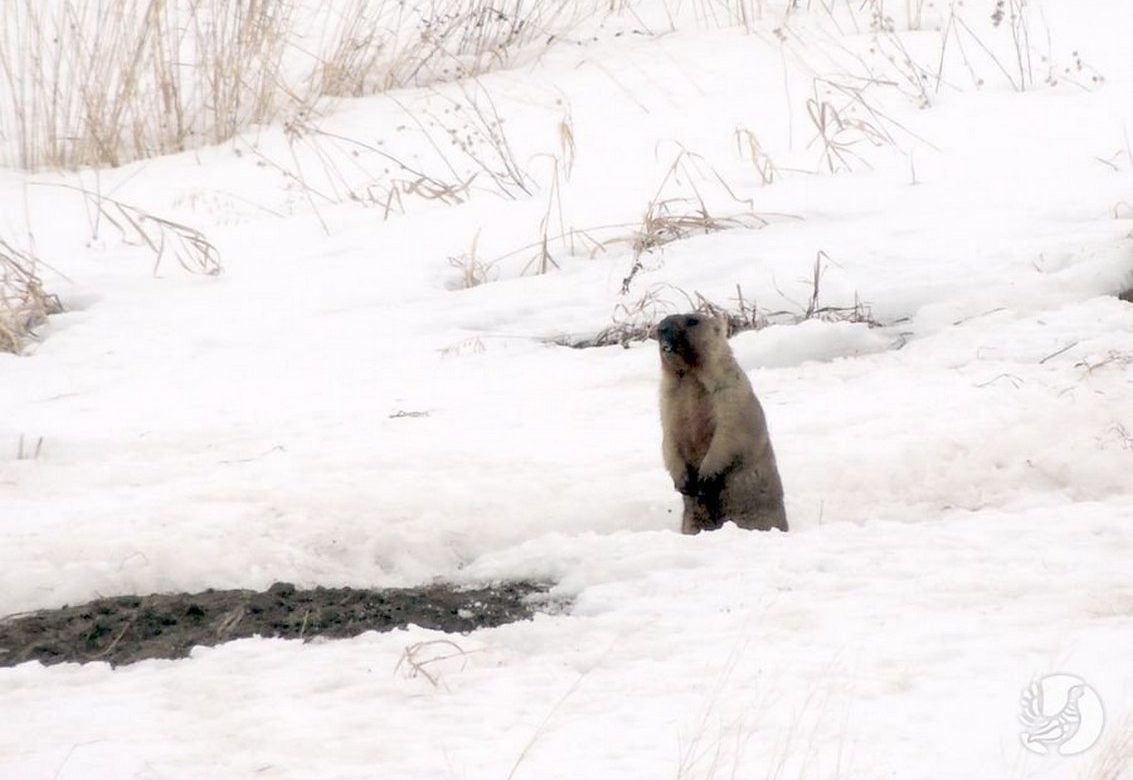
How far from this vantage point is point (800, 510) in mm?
5848

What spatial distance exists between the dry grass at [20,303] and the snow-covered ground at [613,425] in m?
0.16

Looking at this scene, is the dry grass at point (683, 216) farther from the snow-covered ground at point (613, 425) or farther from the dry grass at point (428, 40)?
the dry grass at point (428, 40)

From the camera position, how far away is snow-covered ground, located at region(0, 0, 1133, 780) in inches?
133

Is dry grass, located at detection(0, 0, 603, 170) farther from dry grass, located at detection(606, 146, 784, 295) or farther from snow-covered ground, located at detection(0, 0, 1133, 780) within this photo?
dry grass, located at detection(606, 146, 784, 295)

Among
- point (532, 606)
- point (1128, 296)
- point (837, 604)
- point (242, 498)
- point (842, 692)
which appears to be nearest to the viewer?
point (842, 692)

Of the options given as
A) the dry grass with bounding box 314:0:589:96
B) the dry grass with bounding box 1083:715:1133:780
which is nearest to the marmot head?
the dry grass with bounding box 1083:715:1133:780

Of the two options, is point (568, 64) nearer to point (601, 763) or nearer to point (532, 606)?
point (532, 606)

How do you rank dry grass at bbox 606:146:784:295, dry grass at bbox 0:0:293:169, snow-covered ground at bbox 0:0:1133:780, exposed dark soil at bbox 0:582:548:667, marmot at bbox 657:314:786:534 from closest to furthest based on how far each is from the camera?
snow-covered ground at bbox 0:0:1133:780
exposed dark soil at bbox 0:582:548:667
marmot at bbox 657:314:786:534
dry grass at bbox 606:146:784:295
dry grass at bbox 0:0:293:169

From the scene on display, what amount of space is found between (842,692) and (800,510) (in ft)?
8.11

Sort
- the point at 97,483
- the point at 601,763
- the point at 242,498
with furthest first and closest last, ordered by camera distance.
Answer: the point at 97,483 < the point at 242,498 < the point at 601,763

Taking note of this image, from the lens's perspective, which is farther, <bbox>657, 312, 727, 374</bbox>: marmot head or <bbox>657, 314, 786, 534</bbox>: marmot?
<bbox>657, 312, 727, 374</bbox>: marmot head

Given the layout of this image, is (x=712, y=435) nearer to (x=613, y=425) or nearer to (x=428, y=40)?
(x=613, y=425)

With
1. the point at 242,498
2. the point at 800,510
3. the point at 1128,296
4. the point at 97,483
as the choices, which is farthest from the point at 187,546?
the point at 1128,296

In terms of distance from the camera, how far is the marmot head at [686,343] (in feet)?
19.5
